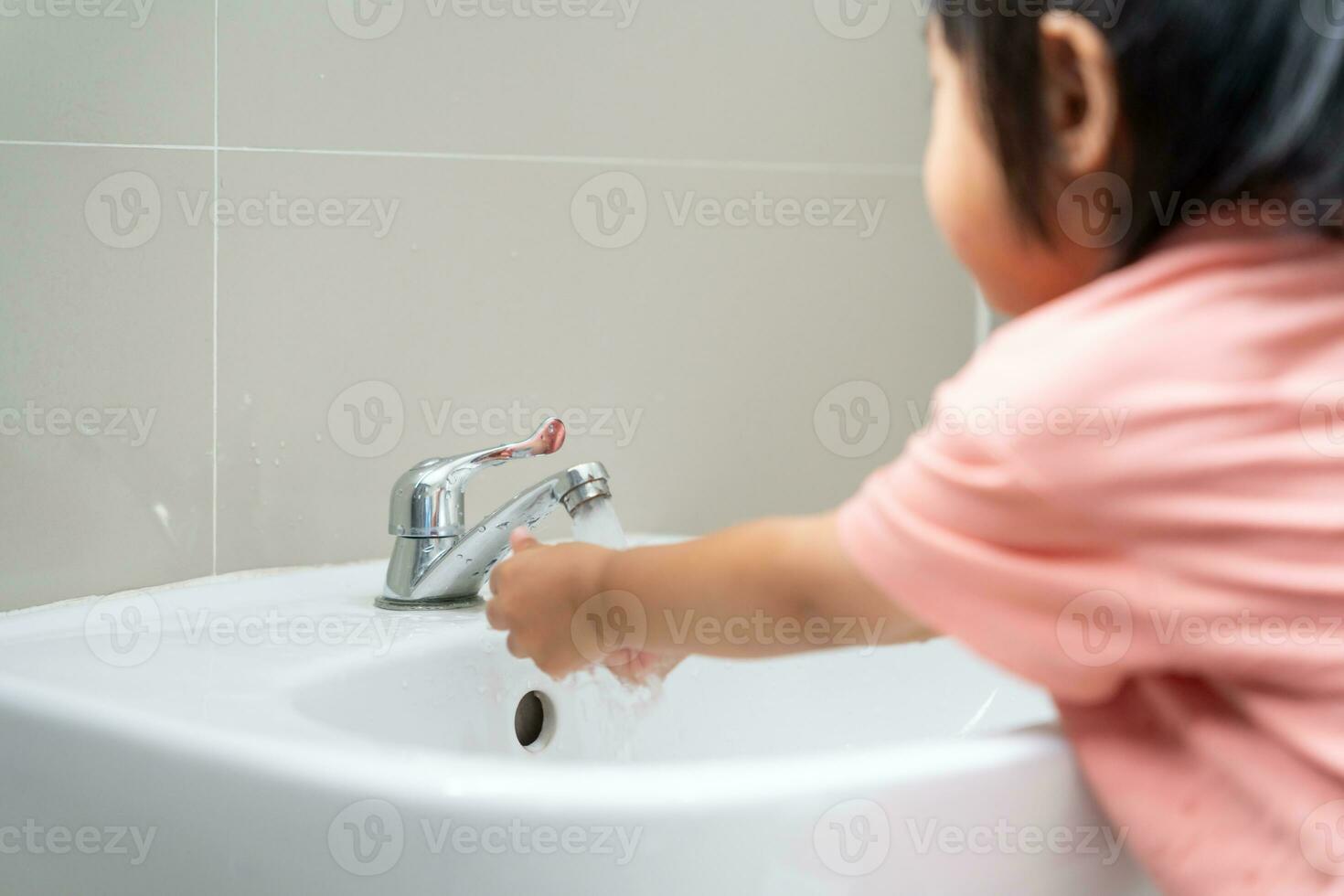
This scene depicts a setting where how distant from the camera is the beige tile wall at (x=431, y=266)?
69cm

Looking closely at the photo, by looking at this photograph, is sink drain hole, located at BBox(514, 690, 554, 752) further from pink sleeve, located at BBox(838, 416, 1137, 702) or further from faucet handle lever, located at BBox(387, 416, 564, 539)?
pink sleeve, located at BBox(838, 416, 1137, 702)

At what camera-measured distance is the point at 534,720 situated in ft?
2.22

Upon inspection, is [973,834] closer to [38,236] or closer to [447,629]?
[447,629]

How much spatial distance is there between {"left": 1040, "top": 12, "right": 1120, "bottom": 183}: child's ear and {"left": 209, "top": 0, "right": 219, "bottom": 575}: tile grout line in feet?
1.67

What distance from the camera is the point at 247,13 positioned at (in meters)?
0.74

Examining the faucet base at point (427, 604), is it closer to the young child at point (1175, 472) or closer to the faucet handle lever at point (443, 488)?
the faucet handle lever at point (443, 488)

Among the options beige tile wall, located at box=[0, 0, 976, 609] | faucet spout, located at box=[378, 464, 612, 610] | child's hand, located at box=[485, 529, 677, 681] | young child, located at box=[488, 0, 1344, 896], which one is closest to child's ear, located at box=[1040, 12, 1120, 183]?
young child, located at box=[488, 0, 1344, 896]

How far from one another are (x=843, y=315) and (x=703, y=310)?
0.38 feet

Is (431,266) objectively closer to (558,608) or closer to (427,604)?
(427,604)

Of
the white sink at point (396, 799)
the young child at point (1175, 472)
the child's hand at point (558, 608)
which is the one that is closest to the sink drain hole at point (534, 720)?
the white sink at point (396, 799)

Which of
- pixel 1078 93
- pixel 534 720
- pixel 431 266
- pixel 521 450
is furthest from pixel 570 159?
pixel 1078 93

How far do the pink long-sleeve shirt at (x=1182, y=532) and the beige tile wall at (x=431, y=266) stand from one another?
19.1 inches

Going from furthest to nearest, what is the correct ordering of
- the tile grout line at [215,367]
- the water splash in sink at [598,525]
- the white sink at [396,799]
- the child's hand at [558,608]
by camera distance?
the tile grout line at [215,367]
the water splash in sink at [598,525]
the child's hand at [558,608]
the white sink at [396,799]

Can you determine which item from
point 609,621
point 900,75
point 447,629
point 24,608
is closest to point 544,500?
point 447,629
